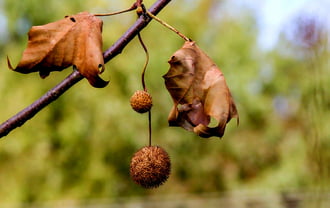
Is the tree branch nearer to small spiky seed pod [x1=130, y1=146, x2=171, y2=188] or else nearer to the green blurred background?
small spiky seed pod [x1=130, y1=146, x2=171, y2=188]

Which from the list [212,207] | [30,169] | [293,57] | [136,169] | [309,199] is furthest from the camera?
[293,57]

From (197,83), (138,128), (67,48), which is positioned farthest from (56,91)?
(138,128)

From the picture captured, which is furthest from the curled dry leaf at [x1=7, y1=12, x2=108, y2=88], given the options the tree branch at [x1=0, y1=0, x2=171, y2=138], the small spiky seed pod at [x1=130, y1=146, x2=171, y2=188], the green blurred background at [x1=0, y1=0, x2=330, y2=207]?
the green blurred background at [x1=0, y1=0, x2=330, y2=207]

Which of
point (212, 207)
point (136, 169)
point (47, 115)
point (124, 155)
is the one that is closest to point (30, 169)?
point (47, 115)

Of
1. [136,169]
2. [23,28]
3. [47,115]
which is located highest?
[136,169]

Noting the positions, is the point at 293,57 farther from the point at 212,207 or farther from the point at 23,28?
the point at 23,28

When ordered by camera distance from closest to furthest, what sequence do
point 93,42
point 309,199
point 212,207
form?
point 93,42, point 309,199, point 212,207

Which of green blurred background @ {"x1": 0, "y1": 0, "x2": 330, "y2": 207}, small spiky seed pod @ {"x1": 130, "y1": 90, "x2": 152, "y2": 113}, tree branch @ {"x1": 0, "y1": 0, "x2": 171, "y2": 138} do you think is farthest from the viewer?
green blurred background @ {"x1": 0, "y1": 0, "x2": 330, "y2": 207}
